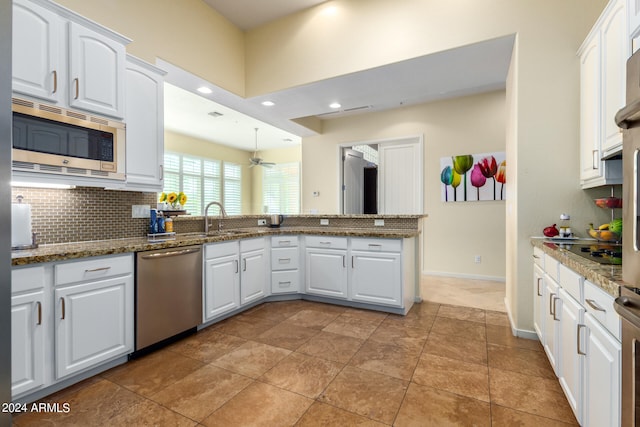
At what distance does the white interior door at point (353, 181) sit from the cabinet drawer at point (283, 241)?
7.41ft

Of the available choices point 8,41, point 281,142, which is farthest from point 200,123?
point 8,41

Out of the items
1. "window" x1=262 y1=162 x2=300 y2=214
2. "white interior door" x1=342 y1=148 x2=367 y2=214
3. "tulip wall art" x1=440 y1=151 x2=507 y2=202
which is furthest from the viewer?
"window" x1=262 y1=162 x2=300 y2=214

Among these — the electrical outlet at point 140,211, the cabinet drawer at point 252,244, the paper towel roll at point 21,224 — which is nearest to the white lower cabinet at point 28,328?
the paper towel roll at point 21,224

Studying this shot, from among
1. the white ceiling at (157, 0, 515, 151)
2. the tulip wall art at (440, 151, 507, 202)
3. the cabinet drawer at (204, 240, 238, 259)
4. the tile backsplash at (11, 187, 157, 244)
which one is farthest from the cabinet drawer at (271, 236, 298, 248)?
the tulip wall art at (440, 151, 507, 202)

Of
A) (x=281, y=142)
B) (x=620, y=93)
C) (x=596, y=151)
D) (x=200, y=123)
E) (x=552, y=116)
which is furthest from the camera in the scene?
(x=281, y=142)

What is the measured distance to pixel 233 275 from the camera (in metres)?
3.07

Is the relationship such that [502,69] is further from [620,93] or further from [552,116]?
[620,93]

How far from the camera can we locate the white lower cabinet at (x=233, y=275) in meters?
2.80

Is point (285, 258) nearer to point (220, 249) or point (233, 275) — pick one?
point (233, 275)

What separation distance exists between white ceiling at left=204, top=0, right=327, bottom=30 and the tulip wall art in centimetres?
306

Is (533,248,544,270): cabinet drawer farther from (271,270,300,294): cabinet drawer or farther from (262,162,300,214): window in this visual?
(262,162,300,214): window

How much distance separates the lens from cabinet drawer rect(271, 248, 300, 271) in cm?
363

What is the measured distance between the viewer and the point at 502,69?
3.25m

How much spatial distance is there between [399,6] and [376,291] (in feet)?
9.52
